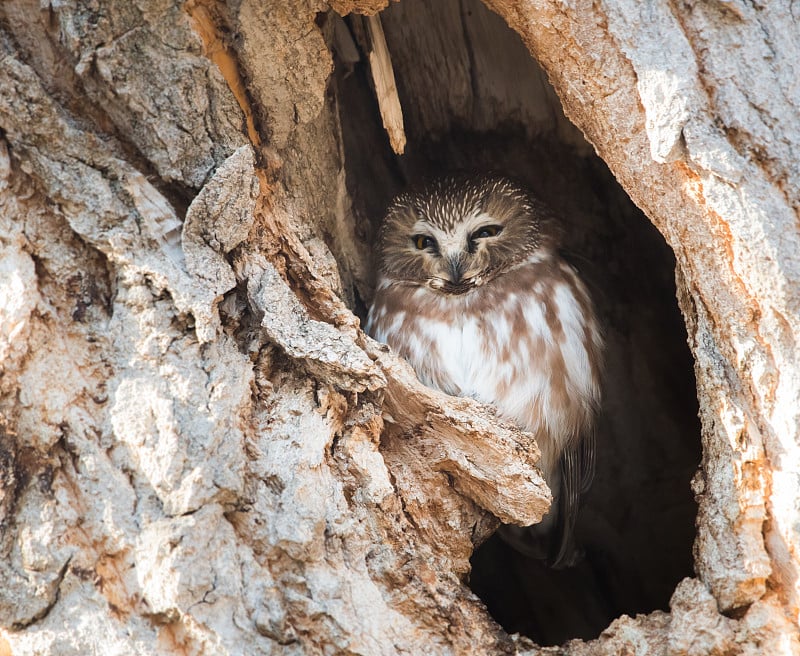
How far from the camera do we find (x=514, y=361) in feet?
→ 10.2

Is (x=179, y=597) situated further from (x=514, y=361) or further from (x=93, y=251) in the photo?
(x=514, y=361)

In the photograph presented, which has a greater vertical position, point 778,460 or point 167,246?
point 778,460

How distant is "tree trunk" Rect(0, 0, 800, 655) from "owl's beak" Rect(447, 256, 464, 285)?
2.49 ft

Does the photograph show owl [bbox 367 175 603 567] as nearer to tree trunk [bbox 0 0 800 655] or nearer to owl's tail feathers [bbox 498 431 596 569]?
owl's tail feathers [bbox 498 431 596 569]

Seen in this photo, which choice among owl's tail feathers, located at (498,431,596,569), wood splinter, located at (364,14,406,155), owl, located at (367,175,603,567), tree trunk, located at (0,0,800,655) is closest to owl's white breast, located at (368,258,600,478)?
owl, located at (367,175,603,567)

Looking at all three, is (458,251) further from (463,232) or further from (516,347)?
(516,347)

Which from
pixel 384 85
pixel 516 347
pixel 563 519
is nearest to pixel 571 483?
pixel 563 519

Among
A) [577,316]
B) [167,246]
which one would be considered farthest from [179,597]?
[577,316]

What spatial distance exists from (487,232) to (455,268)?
0.26 m

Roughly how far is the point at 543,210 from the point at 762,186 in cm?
156

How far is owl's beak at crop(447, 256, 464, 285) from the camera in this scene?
324cm

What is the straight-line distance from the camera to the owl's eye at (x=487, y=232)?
3.39 m

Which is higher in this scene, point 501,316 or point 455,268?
point 455,268

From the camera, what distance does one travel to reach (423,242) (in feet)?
11.4
